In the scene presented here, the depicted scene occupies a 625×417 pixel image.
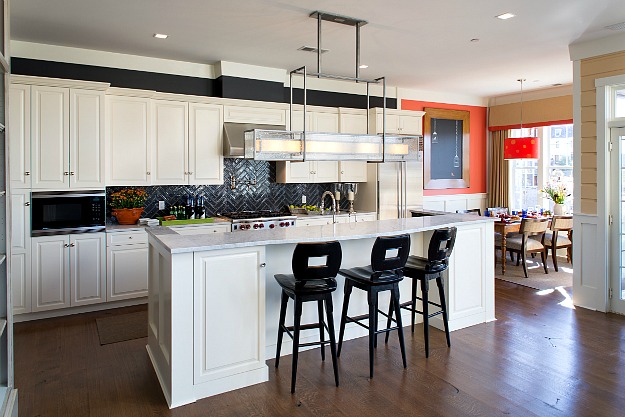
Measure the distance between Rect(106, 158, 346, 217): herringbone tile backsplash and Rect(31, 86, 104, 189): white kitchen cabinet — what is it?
640 mm

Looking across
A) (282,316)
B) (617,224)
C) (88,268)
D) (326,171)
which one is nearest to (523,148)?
(617,224)

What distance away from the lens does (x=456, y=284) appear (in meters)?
4.54

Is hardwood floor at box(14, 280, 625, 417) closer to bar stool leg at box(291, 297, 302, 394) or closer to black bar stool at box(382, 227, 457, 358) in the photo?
bar stool leg at box(291, 297, 302, 394)

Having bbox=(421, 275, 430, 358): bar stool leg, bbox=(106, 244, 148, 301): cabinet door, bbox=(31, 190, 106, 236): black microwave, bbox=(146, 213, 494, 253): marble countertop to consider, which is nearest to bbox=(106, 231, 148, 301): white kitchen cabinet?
bbox=(106, 244, 148, 301): cabinet door

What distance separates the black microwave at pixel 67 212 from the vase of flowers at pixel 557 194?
6649 millimetres

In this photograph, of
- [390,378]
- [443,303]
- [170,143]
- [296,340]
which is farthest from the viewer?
[170,143]

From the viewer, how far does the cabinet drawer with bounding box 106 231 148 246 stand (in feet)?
16.8

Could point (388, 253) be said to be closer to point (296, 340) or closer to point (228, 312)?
point (296, 340)

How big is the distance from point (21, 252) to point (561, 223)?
274 inches

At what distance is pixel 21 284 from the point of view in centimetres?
469

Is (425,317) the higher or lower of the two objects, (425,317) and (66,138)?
the lower

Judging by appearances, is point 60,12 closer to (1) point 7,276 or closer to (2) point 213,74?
(2) point 213,74

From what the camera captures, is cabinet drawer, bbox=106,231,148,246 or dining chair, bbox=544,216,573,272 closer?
cabinet drawer, bbox=106,231,148,246

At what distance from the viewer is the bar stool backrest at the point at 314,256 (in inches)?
124
